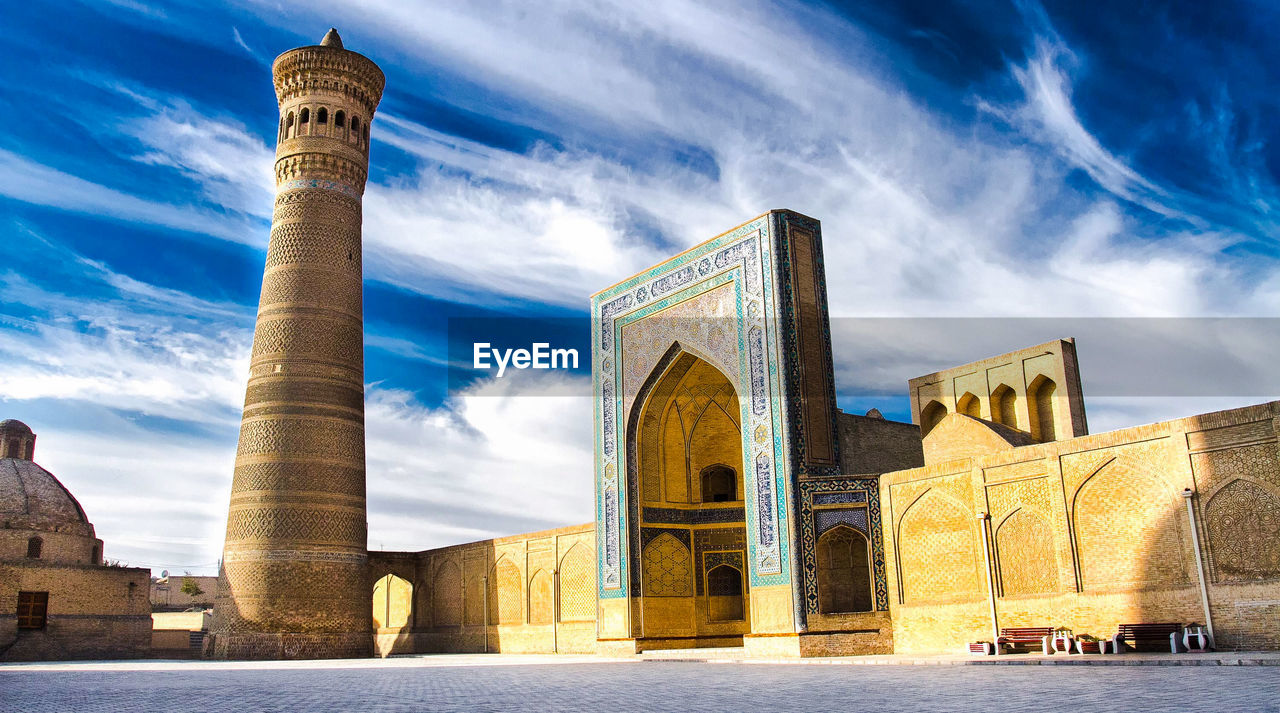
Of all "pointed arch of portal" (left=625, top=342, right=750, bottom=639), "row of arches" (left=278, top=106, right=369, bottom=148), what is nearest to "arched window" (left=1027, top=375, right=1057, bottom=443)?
"pointed arch of portal" (left=625, top=342, right=750, bottom=639)

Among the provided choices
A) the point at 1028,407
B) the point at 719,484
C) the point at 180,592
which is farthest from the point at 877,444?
the point at 180,592

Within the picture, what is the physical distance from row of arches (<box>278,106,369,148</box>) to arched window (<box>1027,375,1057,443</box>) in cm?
1267

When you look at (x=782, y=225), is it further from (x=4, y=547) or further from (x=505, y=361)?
(x=4, y=547)

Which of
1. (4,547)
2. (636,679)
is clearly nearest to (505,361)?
(636,679)

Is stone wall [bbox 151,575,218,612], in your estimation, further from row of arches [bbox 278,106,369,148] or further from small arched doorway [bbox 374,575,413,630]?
row of arches [bbox 278,106,369,148]

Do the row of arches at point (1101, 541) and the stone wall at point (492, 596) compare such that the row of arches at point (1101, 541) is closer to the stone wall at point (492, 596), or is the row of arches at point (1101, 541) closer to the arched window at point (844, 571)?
the arched window at point (844, 571)

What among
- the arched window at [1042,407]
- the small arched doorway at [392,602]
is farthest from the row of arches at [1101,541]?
the small arched doorway at [392,602]

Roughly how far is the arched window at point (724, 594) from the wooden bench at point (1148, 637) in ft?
20.5

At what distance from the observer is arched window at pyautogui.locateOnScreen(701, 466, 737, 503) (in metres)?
14.8

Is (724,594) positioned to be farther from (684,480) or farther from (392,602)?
(392,602)

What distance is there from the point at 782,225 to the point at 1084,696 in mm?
8321

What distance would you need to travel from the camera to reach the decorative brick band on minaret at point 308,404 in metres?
15.5

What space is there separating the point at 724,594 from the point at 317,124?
35.1ft

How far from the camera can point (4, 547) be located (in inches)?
743
